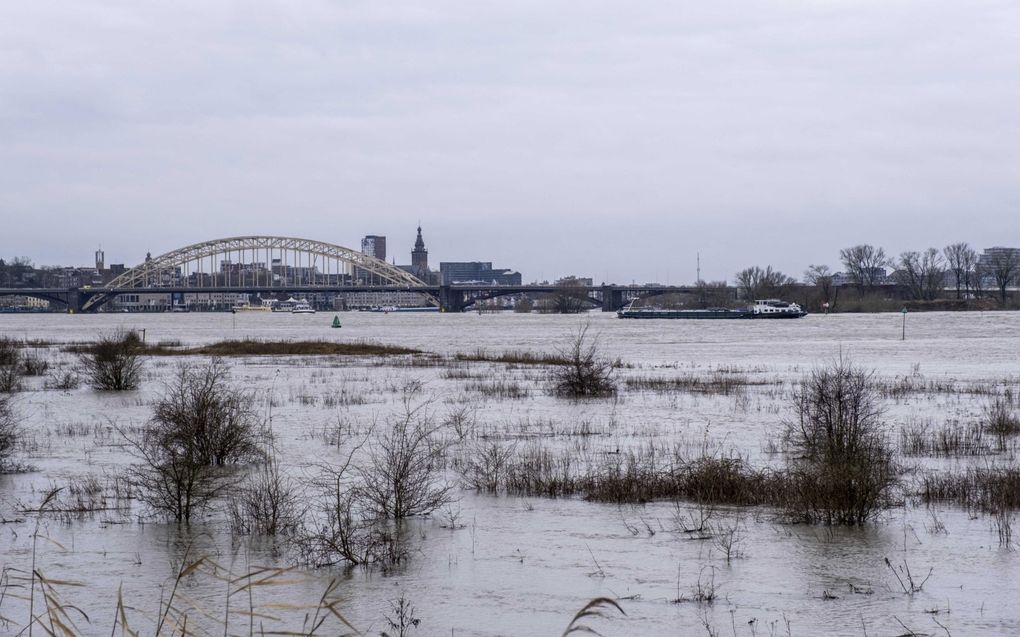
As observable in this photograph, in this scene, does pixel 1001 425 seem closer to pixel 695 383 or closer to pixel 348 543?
pixel 695 383

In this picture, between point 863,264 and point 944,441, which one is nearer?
point 944,441

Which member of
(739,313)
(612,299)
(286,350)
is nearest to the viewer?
(286,350)

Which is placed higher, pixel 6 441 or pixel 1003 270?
pixel 1003 270

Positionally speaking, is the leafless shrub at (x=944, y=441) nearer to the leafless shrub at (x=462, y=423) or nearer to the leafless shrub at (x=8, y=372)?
the leafless shrub at (x=462, y=423)

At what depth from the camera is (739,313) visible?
150 meters

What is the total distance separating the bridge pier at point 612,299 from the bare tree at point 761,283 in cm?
2054

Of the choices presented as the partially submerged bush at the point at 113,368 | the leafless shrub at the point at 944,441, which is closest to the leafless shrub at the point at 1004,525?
the leafless shrub at the point at 944,441

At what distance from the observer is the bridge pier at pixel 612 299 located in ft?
567

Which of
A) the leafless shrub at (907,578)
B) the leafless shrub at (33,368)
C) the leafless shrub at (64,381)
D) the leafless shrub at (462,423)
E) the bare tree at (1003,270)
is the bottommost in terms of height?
the leafless shrub at (907,578)

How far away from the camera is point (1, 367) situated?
34.8 metres

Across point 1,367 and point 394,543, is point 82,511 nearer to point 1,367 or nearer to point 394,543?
point 394,543

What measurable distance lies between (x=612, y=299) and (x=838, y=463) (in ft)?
529

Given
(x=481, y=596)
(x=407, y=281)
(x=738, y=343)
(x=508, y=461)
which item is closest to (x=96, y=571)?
(x=481, y=596)

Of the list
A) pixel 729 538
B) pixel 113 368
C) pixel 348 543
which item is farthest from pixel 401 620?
pixel 113 368
